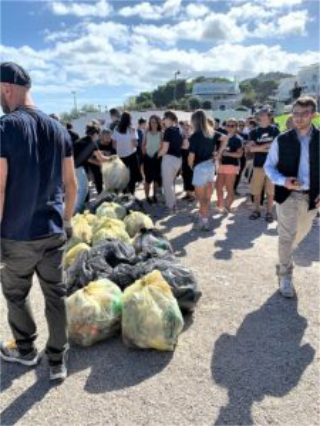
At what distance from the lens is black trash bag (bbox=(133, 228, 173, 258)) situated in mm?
3993

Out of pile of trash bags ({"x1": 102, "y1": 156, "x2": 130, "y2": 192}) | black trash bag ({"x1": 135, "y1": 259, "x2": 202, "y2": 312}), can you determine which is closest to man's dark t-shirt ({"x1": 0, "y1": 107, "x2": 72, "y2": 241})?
black trash bag ({"x1": 135, "y1": 259, "x2": 202, "y2": 312})

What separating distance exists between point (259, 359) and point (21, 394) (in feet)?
5.65

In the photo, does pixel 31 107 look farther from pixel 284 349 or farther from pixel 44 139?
pixel 284 349

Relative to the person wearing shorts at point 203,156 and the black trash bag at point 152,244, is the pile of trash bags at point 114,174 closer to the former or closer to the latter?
the person wearing shorts at point 203,156

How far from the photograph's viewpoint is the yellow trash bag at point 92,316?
292 cm

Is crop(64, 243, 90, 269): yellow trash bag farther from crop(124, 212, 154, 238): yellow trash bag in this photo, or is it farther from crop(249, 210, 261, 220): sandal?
crop(249, 210, 261, 220): sandal

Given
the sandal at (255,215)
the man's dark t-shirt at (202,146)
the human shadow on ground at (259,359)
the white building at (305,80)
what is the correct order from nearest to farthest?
1. the human shadow on ground at (259,359)
2. the man's dark t-shirt at (202,146)
3. the sandal at (255,215)
4. the white building at (305,80)

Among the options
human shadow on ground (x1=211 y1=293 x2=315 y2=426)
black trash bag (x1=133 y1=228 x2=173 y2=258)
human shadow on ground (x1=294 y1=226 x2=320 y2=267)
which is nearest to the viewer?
human shadow on ground (x1=211 y1=293 x2=315 y2=426)

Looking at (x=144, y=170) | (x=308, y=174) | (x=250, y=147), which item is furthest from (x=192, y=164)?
(x=308, y=174)

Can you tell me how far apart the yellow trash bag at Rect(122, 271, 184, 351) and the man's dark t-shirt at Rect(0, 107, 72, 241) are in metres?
0.90

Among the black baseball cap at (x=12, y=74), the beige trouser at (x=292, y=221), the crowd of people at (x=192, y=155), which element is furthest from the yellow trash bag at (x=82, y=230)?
the black baseball cap at (x=12, y=74)

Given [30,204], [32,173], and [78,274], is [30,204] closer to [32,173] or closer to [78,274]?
[32,173]

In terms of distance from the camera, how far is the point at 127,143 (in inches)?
288

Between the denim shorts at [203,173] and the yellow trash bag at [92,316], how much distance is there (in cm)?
322
